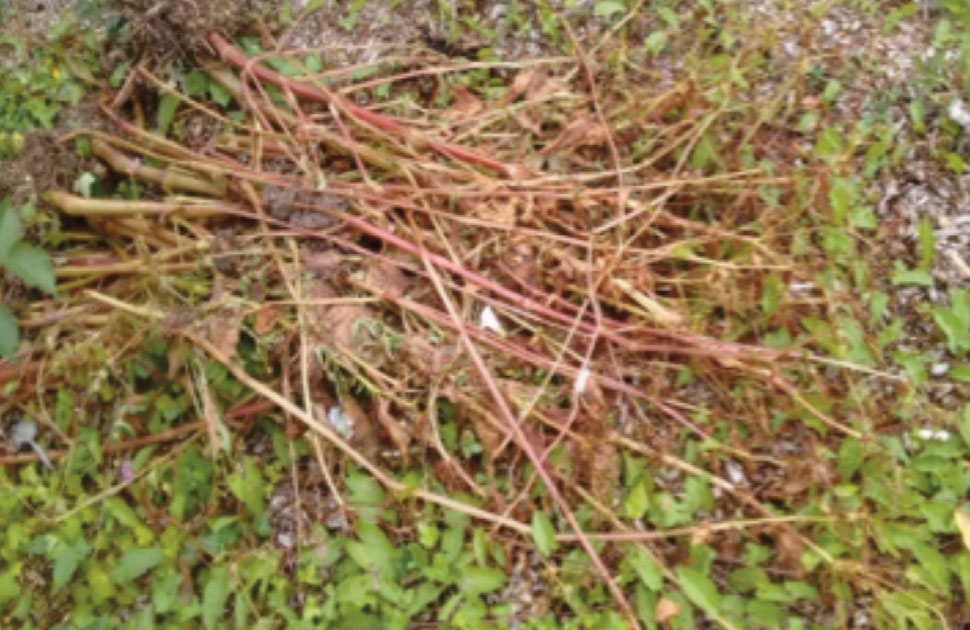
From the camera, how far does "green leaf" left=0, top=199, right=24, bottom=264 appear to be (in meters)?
2.52

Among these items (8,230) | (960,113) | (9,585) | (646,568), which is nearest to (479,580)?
(646,568)

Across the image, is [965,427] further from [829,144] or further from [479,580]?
[479,580]

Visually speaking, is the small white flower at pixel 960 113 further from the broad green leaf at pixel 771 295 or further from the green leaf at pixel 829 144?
the broad green leaf at pixel 771 295

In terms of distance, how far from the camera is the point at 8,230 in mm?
2523

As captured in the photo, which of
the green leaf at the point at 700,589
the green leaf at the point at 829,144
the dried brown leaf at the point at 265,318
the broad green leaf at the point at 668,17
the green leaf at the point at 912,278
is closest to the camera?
the green leaf at the point at 700,589

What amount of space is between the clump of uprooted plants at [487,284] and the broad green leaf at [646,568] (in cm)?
2

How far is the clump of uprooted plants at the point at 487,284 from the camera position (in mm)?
2436

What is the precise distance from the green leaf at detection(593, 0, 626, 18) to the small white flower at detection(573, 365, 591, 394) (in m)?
1.00

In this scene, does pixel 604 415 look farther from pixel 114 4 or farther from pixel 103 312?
pixel 114 4

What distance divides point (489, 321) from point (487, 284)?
2.9 inches

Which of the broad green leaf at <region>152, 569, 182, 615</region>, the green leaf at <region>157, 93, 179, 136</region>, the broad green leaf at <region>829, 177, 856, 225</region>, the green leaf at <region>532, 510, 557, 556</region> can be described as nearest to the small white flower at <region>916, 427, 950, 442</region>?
the broad green leaf at <region>829, 177, 856, 225</region>

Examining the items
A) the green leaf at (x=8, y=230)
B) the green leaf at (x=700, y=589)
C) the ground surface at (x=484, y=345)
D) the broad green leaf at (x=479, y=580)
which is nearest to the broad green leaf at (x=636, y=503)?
the ground surface at (x=484, y=345)

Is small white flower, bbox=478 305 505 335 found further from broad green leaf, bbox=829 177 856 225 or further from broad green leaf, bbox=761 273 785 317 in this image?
broad green leaf, bbox=829 177 856 225

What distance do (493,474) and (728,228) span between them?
738 mm
